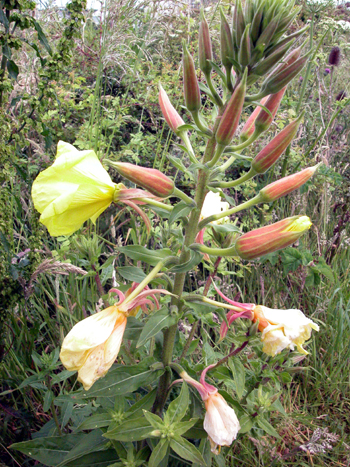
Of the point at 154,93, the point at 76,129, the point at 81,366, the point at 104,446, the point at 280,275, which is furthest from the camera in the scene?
the point at 154,93

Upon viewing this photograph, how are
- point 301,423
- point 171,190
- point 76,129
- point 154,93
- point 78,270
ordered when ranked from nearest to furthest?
point 171,190
point 78,270
point 301,423
point 76,129
point 154,93

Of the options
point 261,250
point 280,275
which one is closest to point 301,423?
point 280,275

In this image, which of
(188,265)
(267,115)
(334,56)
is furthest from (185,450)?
(334,56)

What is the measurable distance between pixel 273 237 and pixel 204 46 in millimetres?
656

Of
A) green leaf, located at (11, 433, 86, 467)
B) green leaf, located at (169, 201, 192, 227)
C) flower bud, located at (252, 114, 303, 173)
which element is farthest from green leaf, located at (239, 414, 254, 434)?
flower bud, located at (252, 114, 303, 173)

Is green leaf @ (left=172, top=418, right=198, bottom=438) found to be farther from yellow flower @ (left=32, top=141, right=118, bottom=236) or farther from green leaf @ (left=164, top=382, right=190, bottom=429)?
yellow flower @ (left=32, top=141, right=118, bottom=236)

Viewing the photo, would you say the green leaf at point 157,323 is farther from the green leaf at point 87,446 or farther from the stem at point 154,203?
the green leaf at point 87,446

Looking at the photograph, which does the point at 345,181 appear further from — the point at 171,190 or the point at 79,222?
the point at 79,222

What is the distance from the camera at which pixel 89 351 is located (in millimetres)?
969

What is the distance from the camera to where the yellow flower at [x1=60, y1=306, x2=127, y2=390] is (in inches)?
37.8

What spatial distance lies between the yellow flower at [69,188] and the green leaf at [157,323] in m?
0.36

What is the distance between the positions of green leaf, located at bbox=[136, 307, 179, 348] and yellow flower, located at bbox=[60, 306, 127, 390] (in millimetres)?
81

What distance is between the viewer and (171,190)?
112 centimetres

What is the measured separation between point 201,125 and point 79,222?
1.60 feet
